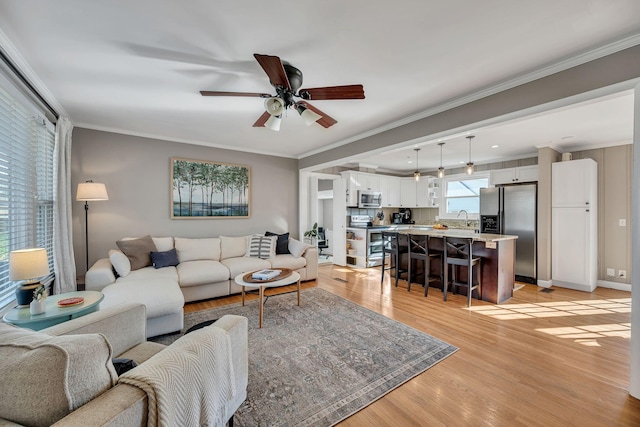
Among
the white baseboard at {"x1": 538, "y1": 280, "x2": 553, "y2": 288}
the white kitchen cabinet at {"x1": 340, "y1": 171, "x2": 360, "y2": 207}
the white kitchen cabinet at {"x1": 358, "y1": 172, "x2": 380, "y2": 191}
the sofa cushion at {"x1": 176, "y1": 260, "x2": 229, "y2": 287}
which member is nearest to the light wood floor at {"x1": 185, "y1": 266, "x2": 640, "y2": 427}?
the sofa cushion at {"x1": 176, "y1": 260, "x2": 229, "y2": 287}

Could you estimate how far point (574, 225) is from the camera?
14.4ft

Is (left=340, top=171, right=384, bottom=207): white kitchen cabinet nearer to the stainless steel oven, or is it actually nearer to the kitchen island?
the stainless steel oven

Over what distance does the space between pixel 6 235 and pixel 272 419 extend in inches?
99.4

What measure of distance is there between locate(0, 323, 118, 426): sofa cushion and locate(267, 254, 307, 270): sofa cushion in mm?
3534

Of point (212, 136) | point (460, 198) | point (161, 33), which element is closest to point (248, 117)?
point (212, 136)

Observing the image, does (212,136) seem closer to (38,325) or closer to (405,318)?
(38,325)

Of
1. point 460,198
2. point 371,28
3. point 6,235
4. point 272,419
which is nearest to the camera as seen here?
point 272,419

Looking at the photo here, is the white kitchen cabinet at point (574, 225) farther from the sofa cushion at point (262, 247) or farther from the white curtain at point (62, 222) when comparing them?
the white curtain at point (62, 222)

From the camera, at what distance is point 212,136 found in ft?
14.4

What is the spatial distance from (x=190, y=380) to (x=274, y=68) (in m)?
1.85

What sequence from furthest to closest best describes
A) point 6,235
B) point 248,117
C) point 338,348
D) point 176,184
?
point 176,184, point 248,117, point 338,348, point 6,235

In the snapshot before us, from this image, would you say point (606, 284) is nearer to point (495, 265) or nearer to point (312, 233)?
point (495, 265)

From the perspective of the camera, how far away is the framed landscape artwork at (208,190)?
4570 millimetres

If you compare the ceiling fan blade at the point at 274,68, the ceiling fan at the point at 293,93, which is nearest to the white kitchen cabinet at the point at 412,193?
the ceiling fan at the point at 293,93
